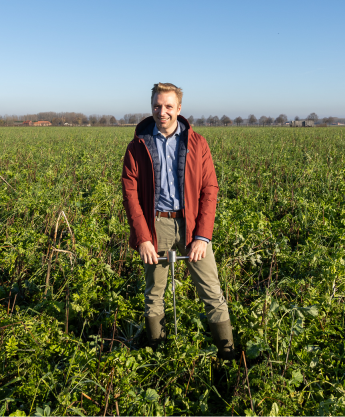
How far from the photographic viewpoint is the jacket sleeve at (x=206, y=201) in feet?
7.39

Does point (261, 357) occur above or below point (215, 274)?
below

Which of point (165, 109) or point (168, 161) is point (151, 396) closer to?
point (168, 161)

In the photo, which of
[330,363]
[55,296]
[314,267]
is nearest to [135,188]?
[55,296]

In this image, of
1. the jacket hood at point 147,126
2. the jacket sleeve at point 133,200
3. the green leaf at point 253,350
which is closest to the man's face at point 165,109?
the jacket hood at point 147,126

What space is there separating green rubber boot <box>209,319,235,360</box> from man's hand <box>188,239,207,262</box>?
63 cm

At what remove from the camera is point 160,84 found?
211 centimetres

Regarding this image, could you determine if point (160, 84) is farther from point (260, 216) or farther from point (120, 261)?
point (260, 216)

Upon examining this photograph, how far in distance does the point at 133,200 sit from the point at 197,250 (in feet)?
2.01

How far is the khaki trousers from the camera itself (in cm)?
232

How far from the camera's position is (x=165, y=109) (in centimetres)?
211

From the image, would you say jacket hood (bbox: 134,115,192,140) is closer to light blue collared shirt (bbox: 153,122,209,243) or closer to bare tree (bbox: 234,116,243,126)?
light blue collared shirt (bbox: 153,122,209,243)

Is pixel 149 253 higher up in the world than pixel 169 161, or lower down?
lower down

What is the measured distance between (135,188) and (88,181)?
5.29 meters

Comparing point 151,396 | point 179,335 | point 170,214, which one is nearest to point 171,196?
point 170,214
